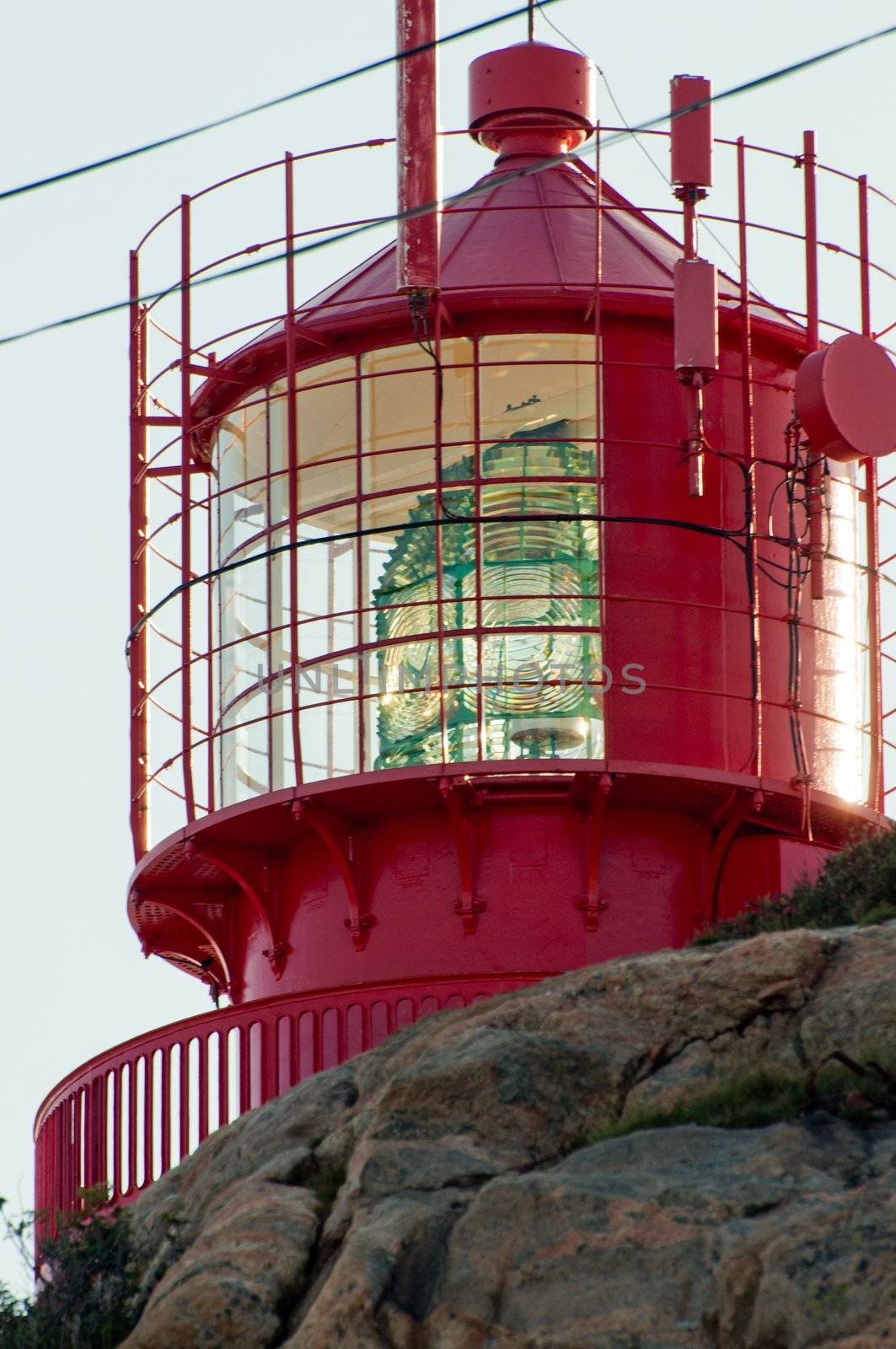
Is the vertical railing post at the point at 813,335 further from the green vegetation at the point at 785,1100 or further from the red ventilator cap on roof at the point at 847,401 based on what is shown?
the green vegetation at the point at 785,1100

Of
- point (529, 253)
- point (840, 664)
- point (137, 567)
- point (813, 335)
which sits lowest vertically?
point (840, 664)

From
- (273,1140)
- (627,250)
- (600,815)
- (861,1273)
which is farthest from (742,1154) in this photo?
(627,250)

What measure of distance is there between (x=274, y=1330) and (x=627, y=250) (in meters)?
9.69

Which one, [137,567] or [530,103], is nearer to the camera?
[137,567]

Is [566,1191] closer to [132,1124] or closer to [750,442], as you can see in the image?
[132,1124]

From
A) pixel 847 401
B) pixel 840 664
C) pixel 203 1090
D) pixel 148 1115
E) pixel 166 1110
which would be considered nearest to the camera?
pixel 203 1090

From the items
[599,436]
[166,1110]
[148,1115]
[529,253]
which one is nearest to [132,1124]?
[148,1115]

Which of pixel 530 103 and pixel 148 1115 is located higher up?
pixel 530 103

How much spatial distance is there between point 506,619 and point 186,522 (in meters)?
2.61

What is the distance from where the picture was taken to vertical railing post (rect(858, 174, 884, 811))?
19672mm

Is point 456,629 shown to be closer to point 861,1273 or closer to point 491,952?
point 491,952

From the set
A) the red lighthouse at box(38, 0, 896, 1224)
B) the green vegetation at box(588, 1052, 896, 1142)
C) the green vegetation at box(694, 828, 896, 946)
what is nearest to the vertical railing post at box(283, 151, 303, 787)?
the red lighthouse at box(38, 0, 896, 1224)

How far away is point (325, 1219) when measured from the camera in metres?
13.6

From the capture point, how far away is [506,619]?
736 inches
